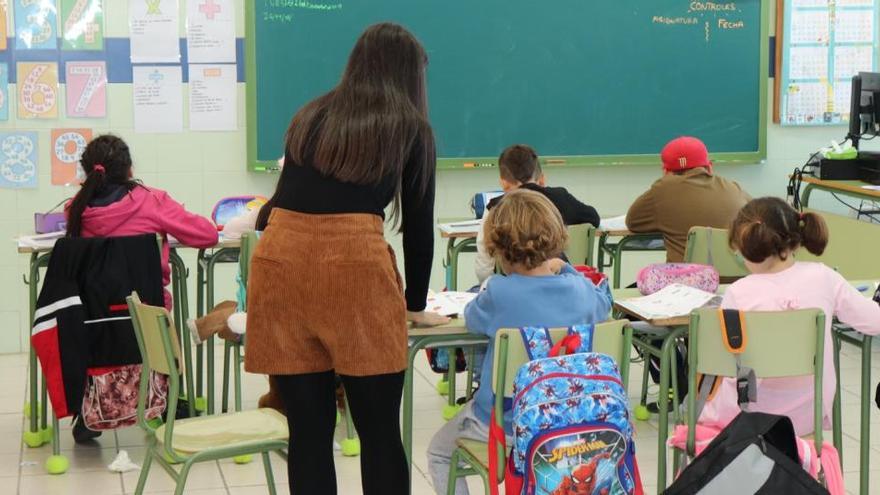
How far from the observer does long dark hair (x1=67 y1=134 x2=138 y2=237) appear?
459 cm

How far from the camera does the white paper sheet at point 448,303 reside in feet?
11.8

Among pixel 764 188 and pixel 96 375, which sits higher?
pixel 764 188

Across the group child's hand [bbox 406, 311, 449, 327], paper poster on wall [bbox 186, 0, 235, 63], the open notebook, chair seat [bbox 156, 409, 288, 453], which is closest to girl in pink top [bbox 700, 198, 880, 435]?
the open notebook

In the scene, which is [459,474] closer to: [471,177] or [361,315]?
[361,315]

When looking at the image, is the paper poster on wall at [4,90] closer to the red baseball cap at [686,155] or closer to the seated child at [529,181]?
the seated child at [529,181]

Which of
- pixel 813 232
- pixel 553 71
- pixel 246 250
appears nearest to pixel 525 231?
pixel 813 232

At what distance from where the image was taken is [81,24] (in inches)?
249

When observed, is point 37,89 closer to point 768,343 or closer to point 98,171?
point 98,171

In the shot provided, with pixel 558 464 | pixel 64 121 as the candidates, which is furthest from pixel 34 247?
pixel 558 464

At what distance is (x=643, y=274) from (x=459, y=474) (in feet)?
3.39

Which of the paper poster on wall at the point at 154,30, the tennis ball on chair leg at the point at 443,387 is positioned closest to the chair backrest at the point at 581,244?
the tennis ball on chair leg at the point at 443,387

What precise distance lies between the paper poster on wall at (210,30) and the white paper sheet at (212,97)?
51mm

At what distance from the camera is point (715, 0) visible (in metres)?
6.94

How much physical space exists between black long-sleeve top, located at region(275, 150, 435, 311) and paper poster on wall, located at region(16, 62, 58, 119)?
384 cm
